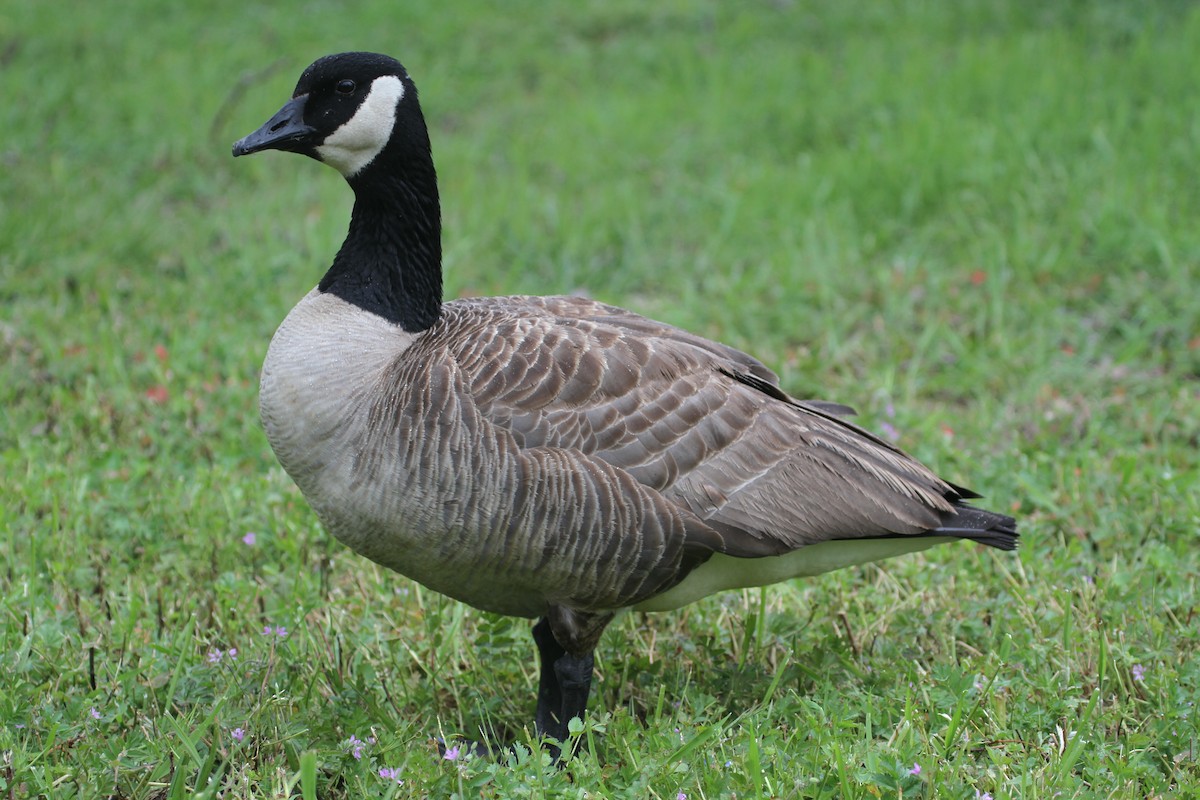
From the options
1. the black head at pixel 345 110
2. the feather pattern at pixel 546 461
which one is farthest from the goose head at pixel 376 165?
the feather pattern at pixel 546 461

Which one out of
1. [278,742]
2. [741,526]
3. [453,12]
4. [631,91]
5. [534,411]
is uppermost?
[453,12]

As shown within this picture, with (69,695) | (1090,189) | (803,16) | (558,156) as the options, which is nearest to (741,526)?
(69,695)

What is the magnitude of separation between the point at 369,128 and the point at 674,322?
3.03 meters

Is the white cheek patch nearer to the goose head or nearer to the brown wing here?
the goose head

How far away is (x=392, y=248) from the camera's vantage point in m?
3.76

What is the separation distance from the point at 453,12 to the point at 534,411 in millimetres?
9122

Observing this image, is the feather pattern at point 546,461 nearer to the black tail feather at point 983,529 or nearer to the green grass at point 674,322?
the black tail feather at point 983,529

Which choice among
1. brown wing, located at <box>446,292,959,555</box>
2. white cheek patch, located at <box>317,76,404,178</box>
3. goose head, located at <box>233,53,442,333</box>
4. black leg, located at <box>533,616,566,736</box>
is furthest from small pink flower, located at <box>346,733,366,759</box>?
white cheek patch, located at <box>317,76,404,178</box>

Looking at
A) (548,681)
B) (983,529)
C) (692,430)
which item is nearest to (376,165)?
(692,430)

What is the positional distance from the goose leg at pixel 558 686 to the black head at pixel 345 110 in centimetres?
157

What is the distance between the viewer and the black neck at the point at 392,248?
12.2 feet

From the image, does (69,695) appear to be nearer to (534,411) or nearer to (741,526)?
(534,411)

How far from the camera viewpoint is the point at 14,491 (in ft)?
15.3

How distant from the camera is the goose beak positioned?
3635mm
